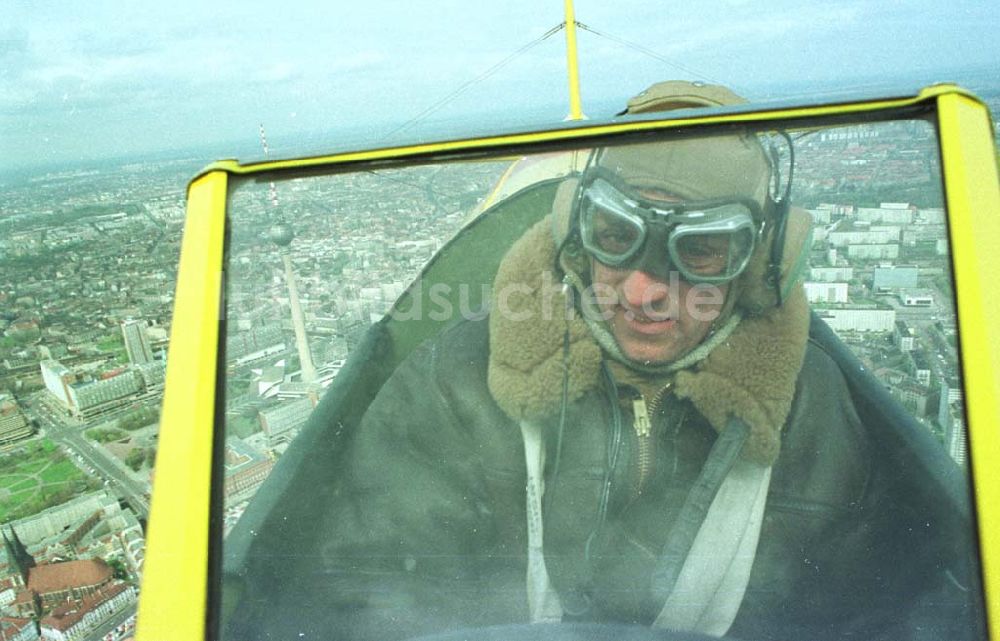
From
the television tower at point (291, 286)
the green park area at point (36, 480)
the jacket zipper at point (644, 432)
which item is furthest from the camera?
the green park area at point (36, 480)

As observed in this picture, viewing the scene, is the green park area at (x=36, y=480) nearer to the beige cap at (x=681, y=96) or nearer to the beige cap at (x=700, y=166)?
the beige cap at (x=700, y=166)

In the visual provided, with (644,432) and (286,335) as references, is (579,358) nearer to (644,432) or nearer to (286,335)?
(644,432)

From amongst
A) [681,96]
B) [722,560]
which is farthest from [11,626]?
[681,96]

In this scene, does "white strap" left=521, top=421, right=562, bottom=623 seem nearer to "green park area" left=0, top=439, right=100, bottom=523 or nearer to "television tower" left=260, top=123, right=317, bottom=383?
"television tower" left=260, top=123, right=317, bottom=383

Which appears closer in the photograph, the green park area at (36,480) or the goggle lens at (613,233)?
the goggle lens at (613,233)

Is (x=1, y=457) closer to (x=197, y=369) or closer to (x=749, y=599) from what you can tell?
(x=197, y=369)

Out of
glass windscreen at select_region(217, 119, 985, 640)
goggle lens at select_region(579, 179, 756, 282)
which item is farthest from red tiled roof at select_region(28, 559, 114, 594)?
goggle lens at select_region(579, 179, 756, 282)

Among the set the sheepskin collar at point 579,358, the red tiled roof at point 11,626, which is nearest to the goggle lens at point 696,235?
the sheepskin collar at point 579,358

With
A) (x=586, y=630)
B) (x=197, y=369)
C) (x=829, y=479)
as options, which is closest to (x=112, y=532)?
(x=197, y=369)
